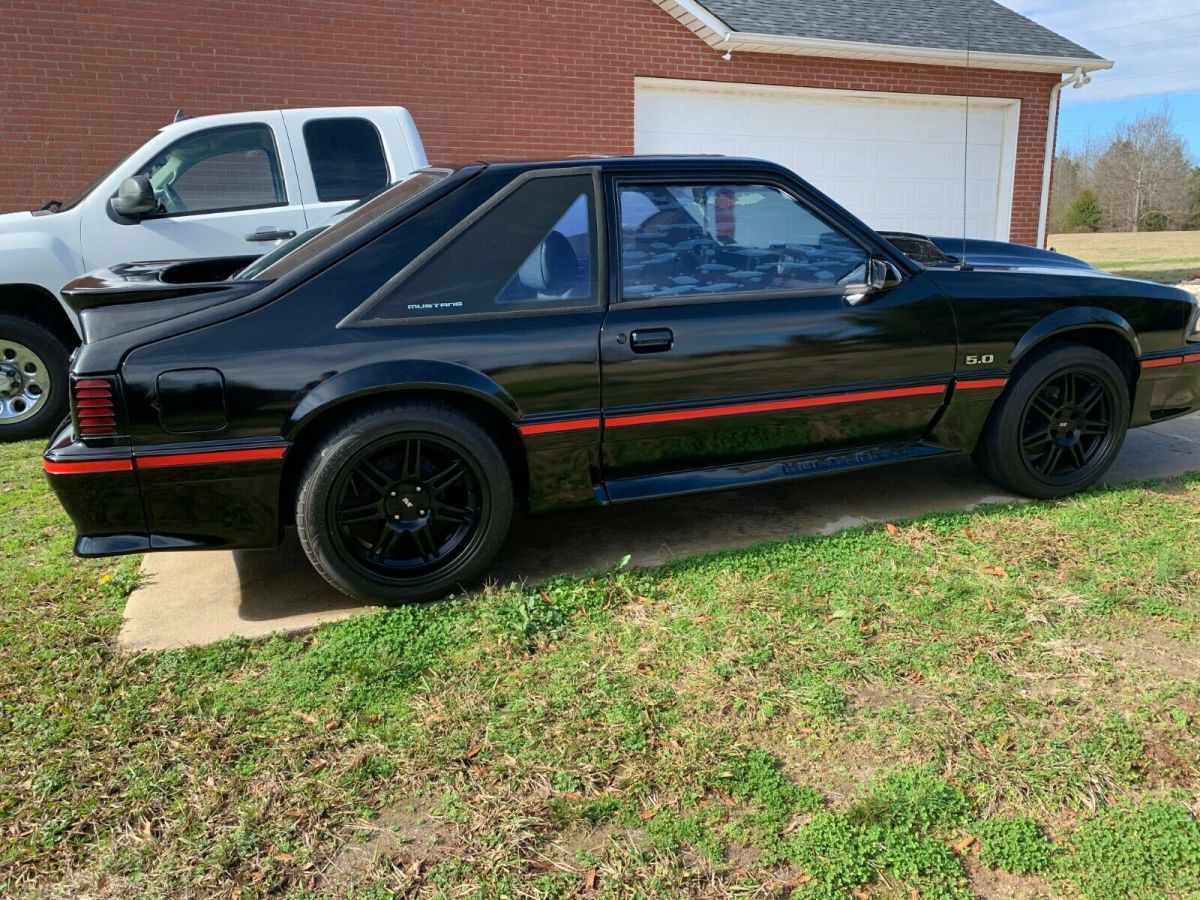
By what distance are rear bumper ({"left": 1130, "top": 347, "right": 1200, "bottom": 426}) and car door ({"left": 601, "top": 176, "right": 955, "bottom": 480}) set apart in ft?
4.05

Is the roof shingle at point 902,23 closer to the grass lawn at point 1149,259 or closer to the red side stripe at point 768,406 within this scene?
the grass lawn at point 1149,259

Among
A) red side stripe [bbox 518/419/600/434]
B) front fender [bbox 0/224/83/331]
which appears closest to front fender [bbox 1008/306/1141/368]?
red side stripe [bbox 518/419/600/434]

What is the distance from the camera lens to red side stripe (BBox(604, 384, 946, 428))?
→ 3.57 meters

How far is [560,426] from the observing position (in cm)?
347

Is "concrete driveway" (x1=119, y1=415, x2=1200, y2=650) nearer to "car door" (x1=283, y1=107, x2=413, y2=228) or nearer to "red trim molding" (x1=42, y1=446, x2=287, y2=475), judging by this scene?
"red trim molding" (x1=42, y1=446, x2=287, y2=475)

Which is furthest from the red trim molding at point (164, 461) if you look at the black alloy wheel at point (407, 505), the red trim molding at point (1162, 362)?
the red trim molding at point (1162, 362)

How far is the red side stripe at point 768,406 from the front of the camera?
140 inches

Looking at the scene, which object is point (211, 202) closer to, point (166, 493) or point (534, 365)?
point (166, 493)

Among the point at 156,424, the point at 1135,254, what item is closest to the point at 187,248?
the point at 156,424

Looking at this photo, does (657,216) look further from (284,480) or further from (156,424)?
(156,424)

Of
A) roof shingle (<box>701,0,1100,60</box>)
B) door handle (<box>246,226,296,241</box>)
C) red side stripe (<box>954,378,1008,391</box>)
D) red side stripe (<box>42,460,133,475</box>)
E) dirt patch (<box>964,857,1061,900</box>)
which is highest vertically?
roof shingle (<box>701,0,1100,60</box>)

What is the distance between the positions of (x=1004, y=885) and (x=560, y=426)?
2.08m

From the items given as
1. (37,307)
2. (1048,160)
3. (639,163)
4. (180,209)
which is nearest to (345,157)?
(180,209)

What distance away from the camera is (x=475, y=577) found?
353cm
